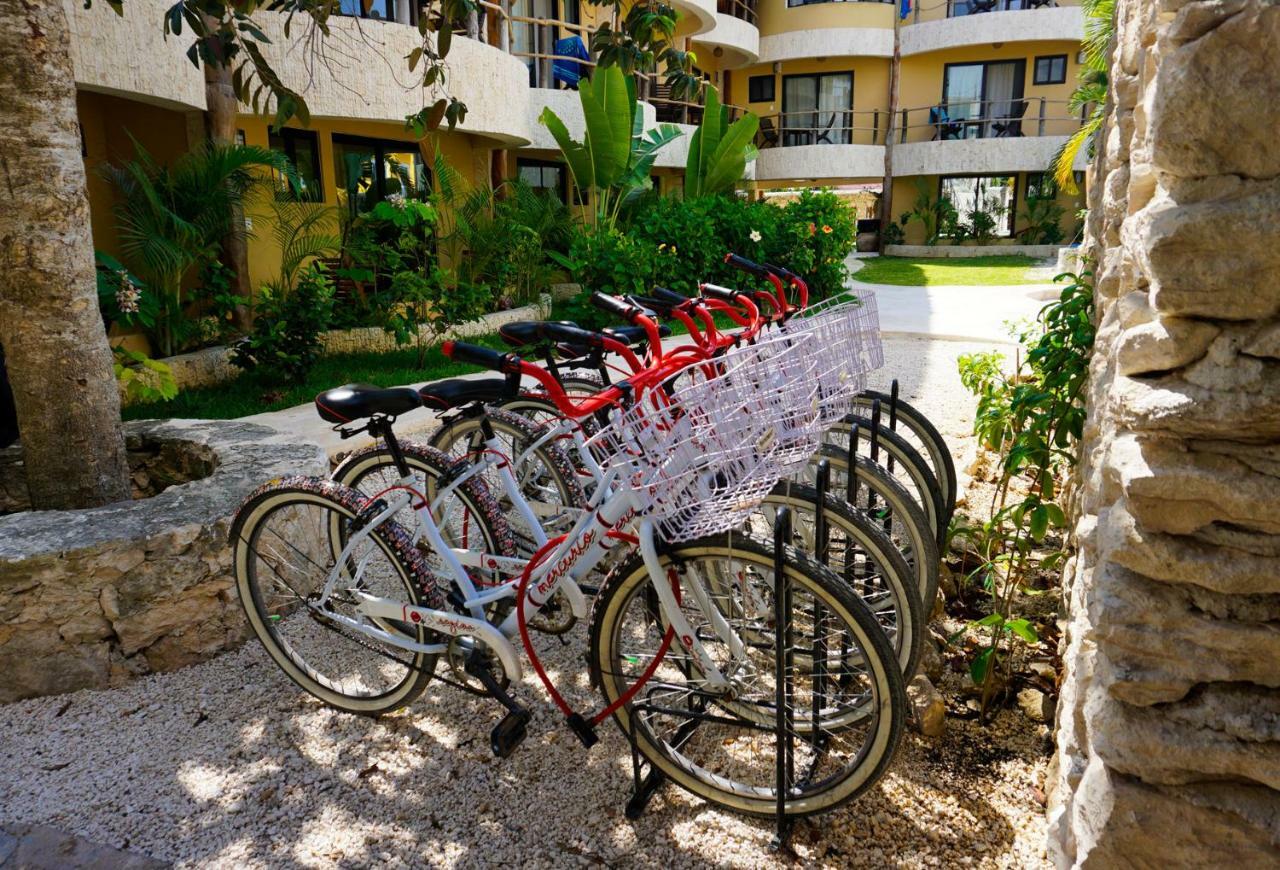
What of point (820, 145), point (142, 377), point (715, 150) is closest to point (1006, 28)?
point (820, 145)

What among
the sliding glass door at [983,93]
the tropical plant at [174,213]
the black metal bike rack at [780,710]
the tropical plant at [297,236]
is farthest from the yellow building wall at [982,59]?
the black metal bike rack at [780,710]

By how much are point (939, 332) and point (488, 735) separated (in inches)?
364

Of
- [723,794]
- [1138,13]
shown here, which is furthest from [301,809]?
[1138,13]

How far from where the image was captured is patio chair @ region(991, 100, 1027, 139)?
25.6 metres

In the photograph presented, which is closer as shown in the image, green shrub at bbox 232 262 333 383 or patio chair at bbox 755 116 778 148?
green shrub at bbox 232 262 333 383

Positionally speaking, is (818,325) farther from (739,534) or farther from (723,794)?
(723,794)

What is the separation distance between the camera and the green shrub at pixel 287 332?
7.92 meters

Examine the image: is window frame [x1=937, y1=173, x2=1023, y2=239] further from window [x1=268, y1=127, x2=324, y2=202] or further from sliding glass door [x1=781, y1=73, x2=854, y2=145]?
window [x1=268, y1=127, x2=324, y2=202]

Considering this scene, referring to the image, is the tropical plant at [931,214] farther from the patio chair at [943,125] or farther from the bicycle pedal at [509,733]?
the bicycle pedal at [509,733]

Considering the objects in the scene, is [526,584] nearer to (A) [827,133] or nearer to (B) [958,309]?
(B) [958,309]

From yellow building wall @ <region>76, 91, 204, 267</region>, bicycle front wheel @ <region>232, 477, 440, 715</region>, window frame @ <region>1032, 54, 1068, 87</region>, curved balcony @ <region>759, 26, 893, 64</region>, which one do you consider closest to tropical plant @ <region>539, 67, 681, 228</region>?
yellow building wall @ <region>76, 91, 204, 267</region>

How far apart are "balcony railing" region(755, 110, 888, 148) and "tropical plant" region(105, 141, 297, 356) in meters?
20.2

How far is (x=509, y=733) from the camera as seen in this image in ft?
8.90

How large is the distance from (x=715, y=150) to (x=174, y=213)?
8.55 m
